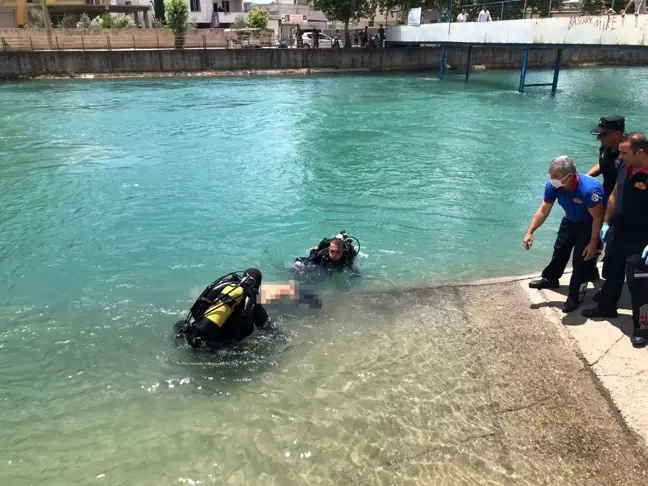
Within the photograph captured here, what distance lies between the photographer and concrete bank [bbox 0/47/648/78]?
39.2 meters

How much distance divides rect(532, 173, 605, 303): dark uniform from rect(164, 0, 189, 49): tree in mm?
44448

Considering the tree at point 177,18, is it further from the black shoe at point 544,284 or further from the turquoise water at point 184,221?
the black shoe at point 544,284

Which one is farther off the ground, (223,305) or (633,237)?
(633,237)

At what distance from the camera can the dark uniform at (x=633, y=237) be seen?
459cm

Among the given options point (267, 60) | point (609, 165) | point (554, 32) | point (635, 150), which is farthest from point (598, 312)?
point (267, 60)

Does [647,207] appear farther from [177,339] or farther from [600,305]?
[177,339]

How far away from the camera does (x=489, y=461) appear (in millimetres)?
3889

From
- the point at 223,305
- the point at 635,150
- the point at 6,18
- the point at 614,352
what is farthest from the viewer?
the point at 6,18

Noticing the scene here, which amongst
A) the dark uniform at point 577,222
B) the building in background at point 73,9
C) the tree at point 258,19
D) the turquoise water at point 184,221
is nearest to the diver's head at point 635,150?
the dark uniform at point 577,222

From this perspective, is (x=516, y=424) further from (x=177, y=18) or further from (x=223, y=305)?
(x=177, y=18)

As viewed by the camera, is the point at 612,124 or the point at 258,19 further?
the point at 258,19

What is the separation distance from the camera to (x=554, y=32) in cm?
2436

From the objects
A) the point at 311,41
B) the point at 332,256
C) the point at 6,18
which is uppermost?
the point at 6,18

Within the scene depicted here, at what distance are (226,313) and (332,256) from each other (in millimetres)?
2366
